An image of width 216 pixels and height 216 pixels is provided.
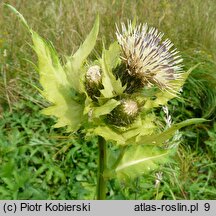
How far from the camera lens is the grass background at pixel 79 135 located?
10.1ft

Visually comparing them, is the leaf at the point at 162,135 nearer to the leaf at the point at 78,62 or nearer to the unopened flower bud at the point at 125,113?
the unopened flower bud at the point at 125,113

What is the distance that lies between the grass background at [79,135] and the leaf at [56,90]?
0.90m

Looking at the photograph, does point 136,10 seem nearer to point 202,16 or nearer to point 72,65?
point 202,16

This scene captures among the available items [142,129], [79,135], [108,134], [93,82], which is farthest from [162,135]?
[79,135]

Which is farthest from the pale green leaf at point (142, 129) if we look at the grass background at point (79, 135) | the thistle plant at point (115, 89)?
the grass background at point (79, 135)

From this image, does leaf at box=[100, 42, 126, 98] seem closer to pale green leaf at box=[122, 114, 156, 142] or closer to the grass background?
pale green leaf at box=[122, 114, 156, 142]

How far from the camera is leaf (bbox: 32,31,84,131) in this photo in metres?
1.66


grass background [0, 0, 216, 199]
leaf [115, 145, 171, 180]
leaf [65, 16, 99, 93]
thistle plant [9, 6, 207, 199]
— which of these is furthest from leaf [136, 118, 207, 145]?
grass background [0, 0, 216, 199]

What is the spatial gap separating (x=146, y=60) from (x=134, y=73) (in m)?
0.07

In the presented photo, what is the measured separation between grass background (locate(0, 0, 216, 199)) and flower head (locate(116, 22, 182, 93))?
828 millimetres

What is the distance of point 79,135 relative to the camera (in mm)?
3355

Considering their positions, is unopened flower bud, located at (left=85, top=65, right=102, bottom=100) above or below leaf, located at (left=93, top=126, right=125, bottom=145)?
above

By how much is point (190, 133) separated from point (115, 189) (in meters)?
0.99

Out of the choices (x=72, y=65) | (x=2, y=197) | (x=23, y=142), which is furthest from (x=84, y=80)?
(x=23, y=142)
